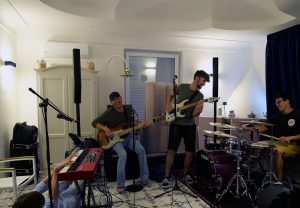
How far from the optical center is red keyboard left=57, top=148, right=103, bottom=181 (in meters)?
1.72

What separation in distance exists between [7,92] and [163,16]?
2.81 metres

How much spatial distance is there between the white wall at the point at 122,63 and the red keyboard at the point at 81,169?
1.93m

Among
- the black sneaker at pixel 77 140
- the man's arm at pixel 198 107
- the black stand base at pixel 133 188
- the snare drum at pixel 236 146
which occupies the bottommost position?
the black stand base at pixel 133 188

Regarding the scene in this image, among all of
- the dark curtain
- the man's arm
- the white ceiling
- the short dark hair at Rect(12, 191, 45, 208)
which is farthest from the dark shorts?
the short dark hair at Rect(12, 191, 45, 208)

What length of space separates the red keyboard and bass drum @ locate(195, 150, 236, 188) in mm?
1447

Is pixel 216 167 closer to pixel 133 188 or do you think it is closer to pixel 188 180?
pixel 188 180

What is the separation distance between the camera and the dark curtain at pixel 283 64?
12.9 feet

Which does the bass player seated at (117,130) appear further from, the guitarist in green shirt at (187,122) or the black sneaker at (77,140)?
the black sneaker at (77,140)

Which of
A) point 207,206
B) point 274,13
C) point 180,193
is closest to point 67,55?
point 180,193

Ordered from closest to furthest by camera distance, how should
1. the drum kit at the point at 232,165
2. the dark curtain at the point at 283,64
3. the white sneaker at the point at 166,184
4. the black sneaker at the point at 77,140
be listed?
the black sneaker at the point at 77,140 → the drum kit at the point at 232,165 → the white sneaker at the point at 166,184 → the dark curtain at the point at 283,64

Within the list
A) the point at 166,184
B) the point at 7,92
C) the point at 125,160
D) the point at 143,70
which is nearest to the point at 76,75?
the point at 7,92

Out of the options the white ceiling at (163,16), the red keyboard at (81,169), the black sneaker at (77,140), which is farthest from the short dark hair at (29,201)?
the white ceiling at (163,16)

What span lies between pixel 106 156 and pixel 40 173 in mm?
1141

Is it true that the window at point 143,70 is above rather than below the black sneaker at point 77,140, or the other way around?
above
